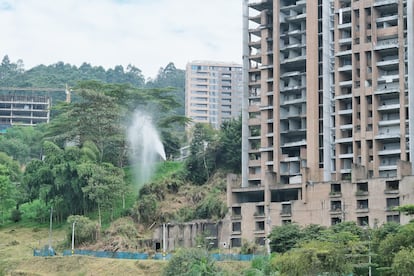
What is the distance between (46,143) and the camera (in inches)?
5128

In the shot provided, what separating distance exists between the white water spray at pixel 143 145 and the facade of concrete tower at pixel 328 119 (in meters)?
21.3

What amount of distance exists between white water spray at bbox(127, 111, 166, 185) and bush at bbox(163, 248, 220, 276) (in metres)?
42.1

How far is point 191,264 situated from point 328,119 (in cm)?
2910

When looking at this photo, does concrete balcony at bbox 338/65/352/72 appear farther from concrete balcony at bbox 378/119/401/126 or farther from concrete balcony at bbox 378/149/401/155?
concrete balcony at bbox 378/149/401/155

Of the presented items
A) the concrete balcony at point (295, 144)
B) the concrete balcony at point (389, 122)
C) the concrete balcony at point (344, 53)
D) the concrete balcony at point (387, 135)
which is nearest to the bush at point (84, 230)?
the concrete balcony at point (295, 144)

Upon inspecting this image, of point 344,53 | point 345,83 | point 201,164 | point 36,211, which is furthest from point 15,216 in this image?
point 344,53

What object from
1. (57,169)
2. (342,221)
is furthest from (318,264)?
(57,169)

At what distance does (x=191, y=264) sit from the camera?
293 feet

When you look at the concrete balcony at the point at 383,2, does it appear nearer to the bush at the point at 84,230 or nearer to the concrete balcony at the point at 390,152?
the concrete balcony at the point at 390,152

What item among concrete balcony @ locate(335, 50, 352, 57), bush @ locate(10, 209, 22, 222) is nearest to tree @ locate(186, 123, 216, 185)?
bush @ locate(10, 209, 22, 222)

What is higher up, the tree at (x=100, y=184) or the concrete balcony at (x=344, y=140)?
the concrete balcony at (x=344, y=140)

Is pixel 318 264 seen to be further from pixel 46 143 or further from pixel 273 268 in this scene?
pixel 46 143

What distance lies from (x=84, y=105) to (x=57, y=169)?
12.5 meters

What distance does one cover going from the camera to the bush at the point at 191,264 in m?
88.6
